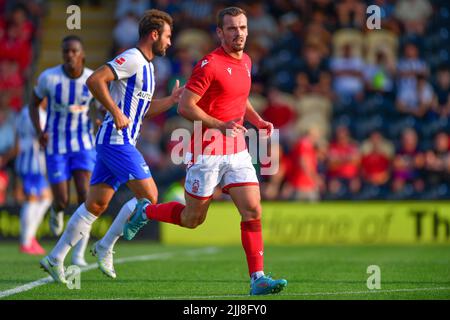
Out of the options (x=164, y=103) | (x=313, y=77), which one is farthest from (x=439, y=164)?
(x=164, y=103)

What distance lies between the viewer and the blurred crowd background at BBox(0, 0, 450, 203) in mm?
19125

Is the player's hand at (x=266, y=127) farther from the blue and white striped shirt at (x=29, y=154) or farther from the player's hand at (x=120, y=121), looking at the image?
the blue and white striped shirt at (x=29, y=154)

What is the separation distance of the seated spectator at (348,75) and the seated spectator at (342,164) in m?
1.49

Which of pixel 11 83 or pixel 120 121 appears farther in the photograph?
pixel 11 83

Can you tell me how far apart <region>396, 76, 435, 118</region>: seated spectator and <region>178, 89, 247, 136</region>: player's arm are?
12.6 m

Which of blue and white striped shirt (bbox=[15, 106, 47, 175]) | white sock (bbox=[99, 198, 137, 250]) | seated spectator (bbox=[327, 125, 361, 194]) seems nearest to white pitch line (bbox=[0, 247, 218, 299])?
white sock (bbox=[99, 198, 137, 250])

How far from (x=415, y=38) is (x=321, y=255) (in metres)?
8.71

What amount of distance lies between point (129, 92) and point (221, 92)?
129cm

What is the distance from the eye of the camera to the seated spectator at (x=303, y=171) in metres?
19.0

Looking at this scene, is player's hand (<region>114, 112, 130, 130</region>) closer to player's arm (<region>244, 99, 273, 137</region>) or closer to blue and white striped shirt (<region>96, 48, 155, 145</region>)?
blue and white striped shirt (<region>96, 48, 155, 145</region>)

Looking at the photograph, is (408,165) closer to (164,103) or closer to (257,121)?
(164,103)

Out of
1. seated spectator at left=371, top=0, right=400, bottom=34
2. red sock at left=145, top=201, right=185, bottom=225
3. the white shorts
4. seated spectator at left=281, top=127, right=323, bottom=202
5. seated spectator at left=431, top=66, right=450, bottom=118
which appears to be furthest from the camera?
seated spectator at left=371, top=0, right=400, bottom=34

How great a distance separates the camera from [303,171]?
19094 millimetres

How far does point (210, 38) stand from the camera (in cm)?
2248
